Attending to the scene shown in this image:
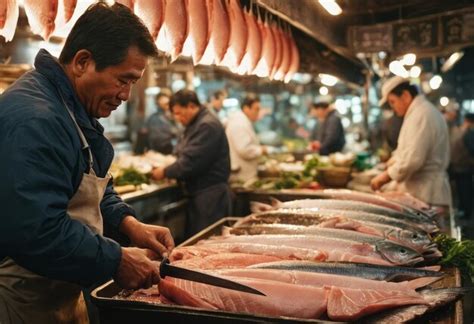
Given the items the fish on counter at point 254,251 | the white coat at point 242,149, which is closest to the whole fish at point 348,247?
the fish on counter at point 254,251

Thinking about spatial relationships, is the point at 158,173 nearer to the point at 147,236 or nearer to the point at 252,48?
the point at 252,48

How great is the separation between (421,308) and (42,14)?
2747 mm

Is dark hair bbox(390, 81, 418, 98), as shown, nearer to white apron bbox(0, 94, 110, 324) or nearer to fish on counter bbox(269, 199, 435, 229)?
fish on counter bbox(269, 199, 435, 229)

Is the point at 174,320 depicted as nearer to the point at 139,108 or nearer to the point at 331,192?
the point at 331,192

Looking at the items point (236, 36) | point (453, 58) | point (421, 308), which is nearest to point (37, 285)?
point (421, 308)

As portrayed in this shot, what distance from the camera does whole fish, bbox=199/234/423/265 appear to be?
11.9ft

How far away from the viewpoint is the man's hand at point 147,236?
3271mm

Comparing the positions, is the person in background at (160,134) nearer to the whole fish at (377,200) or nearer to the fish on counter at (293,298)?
the whole fish at (377,200)

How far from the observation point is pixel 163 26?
424 cm

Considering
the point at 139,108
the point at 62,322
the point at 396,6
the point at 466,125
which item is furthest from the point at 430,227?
the point at 139,108

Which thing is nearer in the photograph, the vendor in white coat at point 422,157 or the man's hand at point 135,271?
the man's hand at point 135,271

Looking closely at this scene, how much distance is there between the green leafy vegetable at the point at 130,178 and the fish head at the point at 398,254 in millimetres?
4408

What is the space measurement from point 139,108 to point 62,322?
1427cm

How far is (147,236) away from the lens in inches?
129
